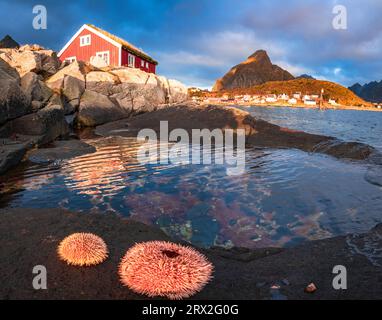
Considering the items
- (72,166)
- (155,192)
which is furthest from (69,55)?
(155,192)

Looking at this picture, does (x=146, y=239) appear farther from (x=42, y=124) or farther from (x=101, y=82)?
(x=101, y=82)

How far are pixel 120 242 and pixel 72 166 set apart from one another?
8.72 m

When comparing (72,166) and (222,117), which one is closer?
(72,166)

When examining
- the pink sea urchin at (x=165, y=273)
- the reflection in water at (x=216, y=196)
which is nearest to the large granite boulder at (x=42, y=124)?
the reflection in water at (x=216, y=196)

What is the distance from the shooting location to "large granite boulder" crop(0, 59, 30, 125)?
18.0 metres

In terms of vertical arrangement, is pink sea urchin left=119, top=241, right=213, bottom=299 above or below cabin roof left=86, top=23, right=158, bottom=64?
below

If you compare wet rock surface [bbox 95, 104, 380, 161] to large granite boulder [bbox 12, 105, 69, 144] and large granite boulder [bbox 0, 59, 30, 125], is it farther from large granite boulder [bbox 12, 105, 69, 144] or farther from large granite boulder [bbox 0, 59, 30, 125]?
large granite boulder [bbox 0, 59, 30, 125]

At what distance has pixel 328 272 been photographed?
16.8 ft

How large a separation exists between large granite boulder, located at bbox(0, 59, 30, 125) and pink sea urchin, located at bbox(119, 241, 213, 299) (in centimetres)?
1716

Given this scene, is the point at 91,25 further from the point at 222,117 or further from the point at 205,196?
the point at 205,196

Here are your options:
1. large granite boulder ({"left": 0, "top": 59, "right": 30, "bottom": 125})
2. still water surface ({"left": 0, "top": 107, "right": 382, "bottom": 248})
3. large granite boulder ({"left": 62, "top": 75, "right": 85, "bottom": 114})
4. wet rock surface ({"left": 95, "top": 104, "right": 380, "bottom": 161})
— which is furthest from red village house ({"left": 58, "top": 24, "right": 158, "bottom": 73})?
still water surface ({"left": 0, "top": 107, "right": 382, "bottom": 248})

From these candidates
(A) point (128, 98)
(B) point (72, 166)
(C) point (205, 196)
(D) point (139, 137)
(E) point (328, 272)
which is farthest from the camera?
(A) point (128, 98)

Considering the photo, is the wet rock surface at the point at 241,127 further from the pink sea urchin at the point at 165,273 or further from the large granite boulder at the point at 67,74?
the pink sea urchin at the point at 165,273
